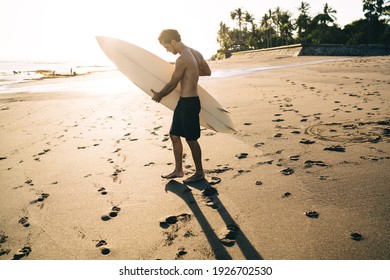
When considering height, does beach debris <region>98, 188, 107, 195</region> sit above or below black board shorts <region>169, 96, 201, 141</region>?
below

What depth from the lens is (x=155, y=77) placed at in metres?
4.69

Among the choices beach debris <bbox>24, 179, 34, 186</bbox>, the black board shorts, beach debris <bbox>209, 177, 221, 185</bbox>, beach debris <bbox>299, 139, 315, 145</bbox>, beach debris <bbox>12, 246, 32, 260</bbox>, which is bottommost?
beach debris <bbox>12, 246, 32, 260</bbox>

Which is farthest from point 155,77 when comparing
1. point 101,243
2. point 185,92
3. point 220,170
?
point 101,243

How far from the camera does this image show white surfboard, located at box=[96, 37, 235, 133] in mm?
4582

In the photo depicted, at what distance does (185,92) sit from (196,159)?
848mm

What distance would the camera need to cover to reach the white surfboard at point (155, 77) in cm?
458

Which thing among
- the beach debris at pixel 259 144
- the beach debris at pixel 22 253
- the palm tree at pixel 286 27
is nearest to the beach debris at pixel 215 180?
the beach debris at pixel 259 144

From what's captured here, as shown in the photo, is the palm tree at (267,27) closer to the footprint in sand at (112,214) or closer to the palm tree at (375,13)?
the palm tree at (375,13)

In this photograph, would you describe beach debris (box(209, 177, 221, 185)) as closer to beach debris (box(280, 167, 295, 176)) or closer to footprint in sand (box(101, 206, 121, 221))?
beach debris (box(280, 167, 295, 176))

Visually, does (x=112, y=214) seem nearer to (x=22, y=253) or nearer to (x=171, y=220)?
(x=171, y=220)

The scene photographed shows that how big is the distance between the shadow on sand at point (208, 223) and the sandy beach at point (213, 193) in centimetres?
1

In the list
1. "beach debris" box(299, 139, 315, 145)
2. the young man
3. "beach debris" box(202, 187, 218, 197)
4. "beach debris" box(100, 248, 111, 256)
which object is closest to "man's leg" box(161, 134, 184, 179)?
the young man
